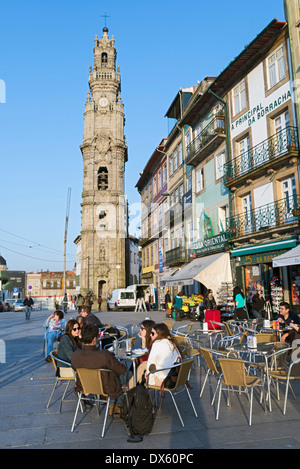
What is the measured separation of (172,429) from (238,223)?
1422cm

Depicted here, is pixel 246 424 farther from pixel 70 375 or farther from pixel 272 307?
pixel 272 307

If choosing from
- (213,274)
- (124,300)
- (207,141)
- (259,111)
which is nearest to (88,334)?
(213,274)

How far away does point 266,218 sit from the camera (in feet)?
50.9

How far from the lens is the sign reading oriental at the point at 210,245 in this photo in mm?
19266

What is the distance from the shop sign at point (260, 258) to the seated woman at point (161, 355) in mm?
10350

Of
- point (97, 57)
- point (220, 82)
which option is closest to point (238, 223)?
point (220, 82)

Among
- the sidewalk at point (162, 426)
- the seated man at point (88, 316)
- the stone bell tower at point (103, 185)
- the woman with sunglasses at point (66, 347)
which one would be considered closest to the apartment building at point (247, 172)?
the seated man at point (88, 316)

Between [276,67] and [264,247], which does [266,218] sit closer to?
[264,247]

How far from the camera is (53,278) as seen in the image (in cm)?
10694

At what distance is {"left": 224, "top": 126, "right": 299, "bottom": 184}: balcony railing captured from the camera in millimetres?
14016

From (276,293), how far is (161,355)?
1095cm

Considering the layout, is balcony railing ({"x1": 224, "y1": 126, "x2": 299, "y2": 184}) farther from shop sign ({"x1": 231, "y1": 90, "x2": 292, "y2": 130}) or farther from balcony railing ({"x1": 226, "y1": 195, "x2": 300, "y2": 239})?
balcony railing ({"x1": 226, "y1": 195, "x2": 300, "y2": 239})

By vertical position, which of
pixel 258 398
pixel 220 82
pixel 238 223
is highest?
pixel 220 82

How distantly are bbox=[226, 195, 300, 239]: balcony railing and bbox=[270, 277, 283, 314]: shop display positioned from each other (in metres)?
2.24
